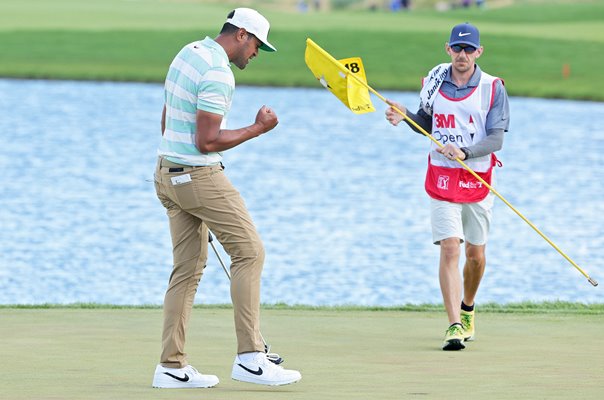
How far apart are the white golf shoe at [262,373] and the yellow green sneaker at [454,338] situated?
1.49 m

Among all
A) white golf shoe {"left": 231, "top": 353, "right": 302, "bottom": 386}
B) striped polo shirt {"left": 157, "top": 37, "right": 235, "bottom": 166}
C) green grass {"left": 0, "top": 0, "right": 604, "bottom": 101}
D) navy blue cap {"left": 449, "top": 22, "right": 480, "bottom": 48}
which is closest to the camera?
striped polo shirt {"left": 157, "top": 37, "right": 235, "bottom": 166}

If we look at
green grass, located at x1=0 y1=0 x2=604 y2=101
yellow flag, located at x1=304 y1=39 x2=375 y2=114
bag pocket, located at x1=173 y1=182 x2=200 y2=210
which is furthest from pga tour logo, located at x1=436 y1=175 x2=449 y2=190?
green grass, located at x1=0 y1=0 x2=604 y2=101

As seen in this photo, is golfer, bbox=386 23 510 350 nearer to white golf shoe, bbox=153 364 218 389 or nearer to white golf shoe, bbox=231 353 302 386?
white golf shoe, bbox=231 353 302 386

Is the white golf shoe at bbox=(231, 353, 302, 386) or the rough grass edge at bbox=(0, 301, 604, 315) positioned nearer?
the white golf shoe at bbox=(231, 353, 302, 386)

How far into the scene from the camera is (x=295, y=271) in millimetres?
15570

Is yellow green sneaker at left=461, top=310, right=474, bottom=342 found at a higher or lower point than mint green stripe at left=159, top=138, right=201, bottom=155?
lower

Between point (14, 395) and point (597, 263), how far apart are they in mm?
10456

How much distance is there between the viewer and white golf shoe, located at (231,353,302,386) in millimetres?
7473

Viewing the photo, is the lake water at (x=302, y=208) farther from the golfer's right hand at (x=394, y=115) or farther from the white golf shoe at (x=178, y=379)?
the white golf shoe at (x=178, y=379)

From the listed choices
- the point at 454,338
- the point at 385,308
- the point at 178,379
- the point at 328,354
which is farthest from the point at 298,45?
the point at 178,379

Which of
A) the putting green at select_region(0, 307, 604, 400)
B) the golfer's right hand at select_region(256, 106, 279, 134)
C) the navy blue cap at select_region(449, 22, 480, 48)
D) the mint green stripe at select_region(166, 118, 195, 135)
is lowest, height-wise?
the putting green at select_region(0, 307, 604, 400)

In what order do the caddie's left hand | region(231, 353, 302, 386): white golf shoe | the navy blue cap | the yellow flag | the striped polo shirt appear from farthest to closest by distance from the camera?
1. the navy blue cap
2. the caddie's left hand
3. the yellow flag
4. region(231, 353, 302, 386): white golf shoe
5. the striped polo shirt

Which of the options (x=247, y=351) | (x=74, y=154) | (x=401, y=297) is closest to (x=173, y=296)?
(x=247, y=351)

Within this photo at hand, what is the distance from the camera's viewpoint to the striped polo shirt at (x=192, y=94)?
23.8ft
